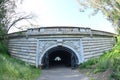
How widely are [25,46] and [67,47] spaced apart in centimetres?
388

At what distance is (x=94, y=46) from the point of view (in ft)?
89.8

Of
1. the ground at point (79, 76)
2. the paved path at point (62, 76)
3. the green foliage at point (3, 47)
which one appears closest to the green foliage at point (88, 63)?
the paved path at point (62, 76)

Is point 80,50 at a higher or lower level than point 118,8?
lower

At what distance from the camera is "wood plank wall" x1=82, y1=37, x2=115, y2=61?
86.6 feet

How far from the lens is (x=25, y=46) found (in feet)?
86.4

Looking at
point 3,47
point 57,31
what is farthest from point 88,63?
point 3,47

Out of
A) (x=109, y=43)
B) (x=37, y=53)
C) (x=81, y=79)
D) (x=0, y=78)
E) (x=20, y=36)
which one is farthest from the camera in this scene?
(x=109, y=43)

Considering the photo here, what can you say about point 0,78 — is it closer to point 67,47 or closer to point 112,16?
point 67,47

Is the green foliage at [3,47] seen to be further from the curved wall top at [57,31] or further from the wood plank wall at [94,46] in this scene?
the wood plank wall at [94,46]

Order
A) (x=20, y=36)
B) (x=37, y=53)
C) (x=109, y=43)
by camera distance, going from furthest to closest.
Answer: (x=109, y=43), (x=20, y=36), (x=37, y=53)

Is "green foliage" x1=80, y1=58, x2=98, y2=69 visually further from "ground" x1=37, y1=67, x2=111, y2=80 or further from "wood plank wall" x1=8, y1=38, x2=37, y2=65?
"wood plank wall" x1=8, y1=38, x2=37, y2=65

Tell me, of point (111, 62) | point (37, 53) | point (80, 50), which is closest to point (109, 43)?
point (80, 50)

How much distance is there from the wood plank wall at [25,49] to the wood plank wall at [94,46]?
4.67 metres

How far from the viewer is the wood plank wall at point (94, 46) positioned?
86.6ft
